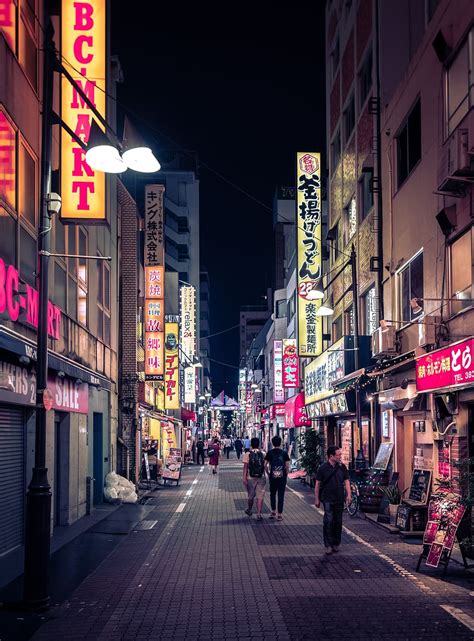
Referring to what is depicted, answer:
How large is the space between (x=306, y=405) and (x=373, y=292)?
1490 cm

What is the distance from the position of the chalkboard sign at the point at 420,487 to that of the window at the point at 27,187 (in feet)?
28.6

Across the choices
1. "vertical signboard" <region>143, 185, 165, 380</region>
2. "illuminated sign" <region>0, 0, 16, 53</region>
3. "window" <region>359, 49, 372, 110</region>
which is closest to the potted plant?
"illuminated sign" <region>0, 0, 16, 53</region>

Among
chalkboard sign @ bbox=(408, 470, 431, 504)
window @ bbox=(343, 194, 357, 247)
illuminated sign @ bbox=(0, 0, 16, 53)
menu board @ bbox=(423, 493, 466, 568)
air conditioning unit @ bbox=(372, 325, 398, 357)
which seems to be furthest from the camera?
window @ bbox=(343, 194, 357, 247)

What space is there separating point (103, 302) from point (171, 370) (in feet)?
68.2

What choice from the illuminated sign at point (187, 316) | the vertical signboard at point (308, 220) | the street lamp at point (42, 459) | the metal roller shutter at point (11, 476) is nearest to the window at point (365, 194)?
the vertical signboard at point (308, 220)

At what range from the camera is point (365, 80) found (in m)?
25.8

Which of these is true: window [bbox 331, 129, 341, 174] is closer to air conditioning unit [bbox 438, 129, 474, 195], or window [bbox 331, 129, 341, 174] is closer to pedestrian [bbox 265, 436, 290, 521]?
pedestrian [bbox 265, 436, 290, 521]

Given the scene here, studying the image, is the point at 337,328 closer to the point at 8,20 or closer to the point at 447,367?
the point at 447,367

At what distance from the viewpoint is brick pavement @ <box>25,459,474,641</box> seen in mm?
8023

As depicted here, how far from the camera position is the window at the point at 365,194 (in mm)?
24067

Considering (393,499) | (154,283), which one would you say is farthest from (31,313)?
(154,283)

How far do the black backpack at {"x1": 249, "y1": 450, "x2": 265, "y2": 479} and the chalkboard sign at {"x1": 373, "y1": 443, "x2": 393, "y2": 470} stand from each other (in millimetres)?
3116

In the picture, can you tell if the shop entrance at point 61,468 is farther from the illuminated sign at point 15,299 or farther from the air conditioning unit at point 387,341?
the air conditioning unit at point 387,341

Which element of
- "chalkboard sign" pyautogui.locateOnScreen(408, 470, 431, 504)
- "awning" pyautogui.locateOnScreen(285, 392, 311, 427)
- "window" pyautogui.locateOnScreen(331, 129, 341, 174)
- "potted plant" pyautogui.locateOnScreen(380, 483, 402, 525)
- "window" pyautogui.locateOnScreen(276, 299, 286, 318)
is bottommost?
"potted plant" pyautogui.locateOnScreen(380, 483, 402, 525)
